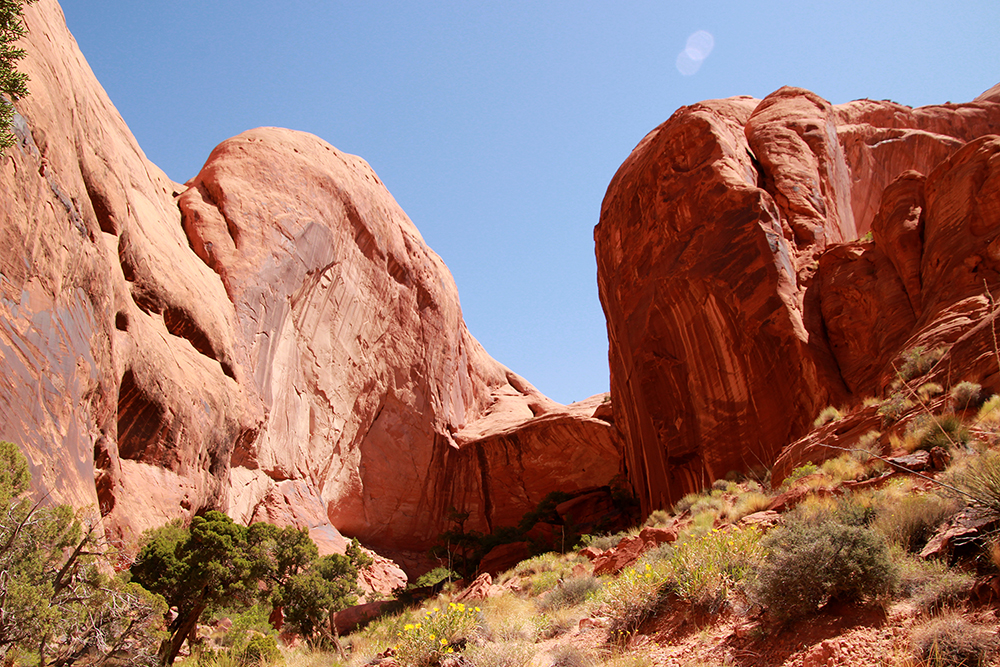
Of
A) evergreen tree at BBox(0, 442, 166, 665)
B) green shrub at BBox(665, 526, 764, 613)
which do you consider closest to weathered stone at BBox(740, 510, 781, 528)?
green shrub at BBox(665, 526, 764, 613)

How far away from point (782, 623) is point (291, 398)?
23351 millimetres

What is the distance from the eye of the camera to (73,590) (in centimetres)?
802

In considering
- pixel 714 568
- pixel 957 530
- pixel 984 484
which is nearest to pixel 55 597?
pixel 714 568

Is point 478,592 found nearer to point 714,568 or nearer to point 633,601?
point 633,601

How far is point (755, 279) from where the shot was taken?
61.4ft

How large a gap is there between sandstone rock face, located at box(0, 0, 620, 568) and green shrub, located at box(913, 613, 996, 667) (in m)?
11.4

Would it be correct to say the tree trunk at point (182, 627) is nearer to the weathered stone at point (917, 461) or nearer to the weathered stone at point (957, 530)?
the weathered stone at point (957, 530)

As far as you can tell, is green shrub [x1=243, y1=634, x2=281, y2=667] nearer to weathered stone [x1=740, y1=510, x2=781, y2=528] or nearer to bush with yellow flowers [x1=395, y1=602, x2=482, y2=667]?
bush with yellow flowers [x1=395, y1=602, x2=482, y2=667]

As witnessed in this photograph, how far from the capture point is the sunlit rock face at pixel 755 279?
15.3 meters

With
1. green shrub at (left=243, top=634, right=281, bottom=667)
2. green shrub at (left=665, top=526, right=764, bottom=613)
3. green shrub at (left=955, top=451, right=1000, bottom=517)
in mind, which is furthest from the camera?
green shrub at (left=243, top=634, right=281, bottom=667)

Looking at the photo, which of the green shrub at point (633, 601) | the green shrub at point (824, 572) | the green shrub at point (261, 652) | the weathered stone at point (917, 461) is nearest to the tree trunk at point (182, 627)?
the green shrub at point (261, 652)

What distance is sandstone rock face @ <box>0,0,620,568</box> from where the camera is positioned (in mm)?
11156

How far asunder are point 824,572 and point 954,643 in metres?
1.17

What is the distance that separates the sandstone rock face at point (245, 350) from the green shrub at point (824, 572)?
1053 cm
